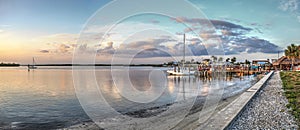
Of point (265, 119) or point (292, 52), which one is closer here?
point (265, 119)

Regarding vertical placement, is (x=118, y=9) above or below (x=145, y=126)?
above

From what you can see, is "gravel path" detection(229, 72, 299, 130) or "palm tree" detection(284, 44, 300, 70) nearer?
"gravel path" detection(229, 72, 299, 130)

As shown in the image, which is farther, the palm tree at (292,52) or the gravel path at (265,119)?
the palm tree at (292,52)

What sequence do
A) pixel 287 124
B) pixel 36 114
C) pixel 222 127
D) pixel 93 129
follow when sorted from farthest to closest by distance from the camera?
pixel 36 114
pixel 93 129
pixel 287 124
pixel 222 127

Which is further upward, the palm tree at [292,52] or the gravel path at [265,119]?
the palm tree at [292,52]

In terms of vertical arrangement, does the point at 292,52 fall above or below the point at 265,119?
above

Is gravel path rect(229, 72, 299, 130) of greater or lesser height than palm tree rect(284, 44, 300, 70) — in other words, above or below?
below

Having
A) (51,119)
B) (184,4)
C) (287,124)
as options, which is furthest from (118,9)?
(287,124)

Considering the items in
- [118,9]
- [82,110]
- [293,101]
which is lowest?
[82,110]

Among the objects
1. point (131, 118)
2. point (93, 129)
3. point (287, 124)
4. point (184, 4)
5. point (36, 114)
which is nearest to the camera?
point (287, 124)

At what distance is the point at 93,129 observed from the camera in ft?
24.3

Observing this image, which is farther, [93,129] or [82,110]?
[82,110]

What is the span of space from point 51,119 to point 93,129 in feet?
8.17

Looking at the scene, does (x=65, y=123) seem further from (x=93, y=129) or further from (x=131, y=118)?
(x=131, y=118)
